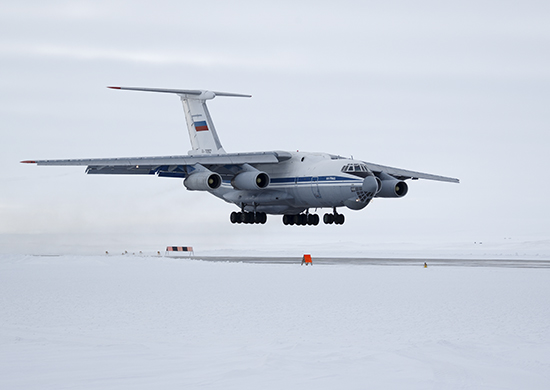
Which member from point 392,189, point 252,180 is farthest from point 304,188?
point 392,189

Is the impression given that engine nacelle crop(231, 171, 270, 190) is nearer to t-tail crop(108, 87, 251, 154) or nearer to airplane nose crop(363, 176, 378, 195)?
airplane nose crop(363, 176, 378, 195)

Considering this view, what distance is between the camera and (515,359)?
10141 millimetres

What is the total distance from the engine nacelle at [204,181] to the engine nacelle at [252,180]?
64.2 inches

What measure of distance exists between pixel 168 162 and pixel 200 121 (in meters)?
7.24

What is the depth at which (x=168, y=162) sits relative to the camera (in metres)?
31.6

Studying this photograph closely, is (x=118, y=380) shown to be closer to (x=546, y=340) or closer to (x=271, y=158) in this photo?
(x=546, y=340)

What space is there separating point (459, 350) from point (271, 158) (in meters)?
22.1

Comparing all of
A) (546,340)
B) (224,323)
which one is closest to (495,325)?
(546,340)

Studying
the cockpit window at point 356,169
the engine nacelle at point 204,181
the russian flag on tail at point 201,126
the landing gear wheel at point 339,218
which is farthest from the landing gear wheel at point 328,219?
the russian flag on tail at point 201,126

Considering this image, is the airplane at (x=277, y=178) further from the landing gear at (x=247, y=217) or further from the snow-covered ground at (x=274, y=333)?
the snow-covered ground at (x=274, y=333)

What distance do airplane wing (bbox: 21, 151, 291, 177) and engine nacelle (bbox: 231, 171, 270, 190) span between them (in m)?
0.65

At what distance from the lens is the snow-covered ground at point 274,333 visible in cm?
891

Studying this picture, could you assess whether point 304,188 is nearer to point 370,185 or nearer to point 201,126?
point 370,185

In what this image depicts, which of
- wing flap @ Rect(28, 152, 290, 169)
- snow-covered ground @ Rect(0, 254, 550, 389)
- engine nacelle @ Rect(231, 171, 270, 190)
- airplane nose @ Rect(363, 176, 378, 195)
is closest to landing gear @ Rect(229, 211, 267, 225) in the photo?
engine nacelle @ Rect(231, 171, 270, 190)
